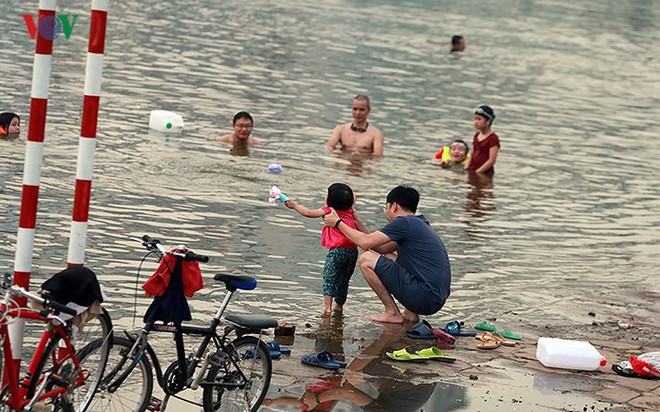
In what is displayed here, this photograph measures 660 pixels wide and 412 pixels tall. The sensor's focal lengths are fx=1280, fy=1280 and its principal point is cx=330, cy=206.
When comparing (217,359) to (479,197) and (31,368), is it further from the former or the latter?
(479,197)

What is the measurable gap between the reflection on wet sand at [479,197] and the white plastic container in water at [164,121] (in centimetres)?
491

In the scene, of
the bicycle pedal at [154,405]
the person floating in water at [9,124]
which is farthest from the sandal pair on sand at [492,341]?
the person floating in water at [9,124]

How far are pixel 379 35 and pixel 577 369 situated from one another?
3416cm

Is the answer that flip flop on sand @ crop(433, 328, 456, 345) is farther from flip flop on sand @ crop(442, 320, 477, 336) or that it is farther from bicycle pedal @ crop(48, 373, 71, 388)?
bicycle pedal @ crop(48, 373, 71, 388)

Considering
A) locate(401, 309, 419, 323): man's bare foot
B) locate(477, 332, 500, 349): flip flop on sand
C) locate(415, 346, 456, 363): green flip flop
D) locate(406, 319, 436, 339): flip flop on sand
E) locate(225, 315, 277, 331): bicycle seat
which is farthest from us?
locate(401, 309, 419, 323): man's bare foot

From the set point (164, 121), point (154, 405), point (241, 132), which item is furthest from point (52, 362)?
point (164, 121)

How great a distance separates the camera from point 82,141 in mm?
8211

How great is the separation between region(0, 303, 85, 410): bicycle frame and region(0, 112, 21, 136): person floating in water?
11.6 metres

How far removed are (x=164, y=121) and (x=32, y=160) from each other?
42.4ft

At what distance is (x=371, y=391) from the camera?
9.46 m

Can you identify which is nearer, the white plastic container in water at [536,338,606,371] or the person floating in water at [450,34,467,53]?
the white plastic container in water at [536,338,606,371]

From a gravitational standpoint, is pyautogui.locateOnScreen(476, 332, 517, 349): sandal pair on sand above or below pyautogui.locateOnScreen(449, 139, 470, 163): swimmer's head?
below

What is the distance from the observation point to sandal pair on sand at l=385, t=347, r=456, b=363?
1044cm

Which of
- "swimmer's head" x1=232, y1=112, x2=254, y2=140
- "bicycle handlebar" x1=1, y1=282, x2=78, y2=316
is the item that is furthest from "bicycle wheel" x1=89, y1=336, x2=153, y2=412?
"swimmer's head" x1=232, y1=112, x2=254, y2=140
